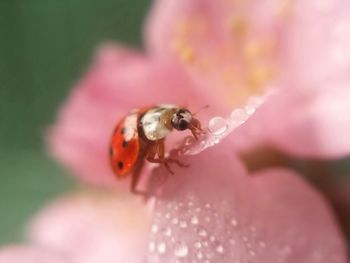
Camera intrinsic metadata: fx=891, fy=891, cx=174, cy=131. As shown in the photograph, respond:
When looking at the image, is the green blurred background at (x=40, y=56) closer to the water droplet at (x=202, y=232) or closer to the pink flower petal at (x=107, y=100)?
the pink flower petal at (x=107, y=100)

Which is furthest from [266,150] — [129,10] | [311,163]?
[129,10]

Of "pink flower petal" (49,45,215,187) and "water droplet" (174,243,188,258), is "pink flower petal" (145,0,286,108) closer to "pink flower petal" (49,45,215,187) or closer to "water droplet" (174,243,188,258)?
Answer: "pink flower petal" (49,45,215,187)

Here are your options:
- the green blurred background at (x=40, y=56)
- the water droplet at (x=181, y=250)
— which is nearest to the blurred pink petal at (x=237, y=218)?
the water droplet at (x=181, y=250)

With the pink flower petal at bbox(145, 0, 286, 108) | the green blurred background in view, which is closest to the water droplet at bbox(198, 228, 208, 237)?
the pink flower petal at bbox(145, 0, 286, 108)

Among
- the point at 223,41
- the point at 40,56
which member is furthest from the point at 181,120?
the point at 40,56

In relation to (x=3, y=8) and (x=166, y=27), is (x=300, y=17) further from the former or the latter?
(x=3, y=8)
